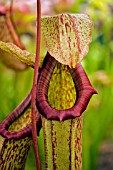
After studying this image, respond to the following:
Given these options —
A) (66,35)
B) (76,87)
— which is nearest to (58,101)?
(76,87)

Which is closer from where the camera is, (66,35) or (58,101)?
(66,35)

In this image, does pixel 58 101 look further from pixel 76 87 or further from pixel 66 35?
pixel 66 35

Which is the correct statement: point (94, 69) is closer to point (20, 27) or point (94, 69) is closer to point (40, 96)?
point (20, 27)

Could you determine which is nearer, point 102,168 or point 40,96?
point 40,96

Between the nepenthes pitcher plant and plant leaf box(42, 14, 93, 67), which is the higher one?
plant leaf box(42, 14, 93, 67)

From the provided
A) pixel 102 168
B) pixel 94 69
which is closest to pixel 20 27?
pixel 94 69

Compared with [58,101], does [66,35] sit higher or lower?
higher
